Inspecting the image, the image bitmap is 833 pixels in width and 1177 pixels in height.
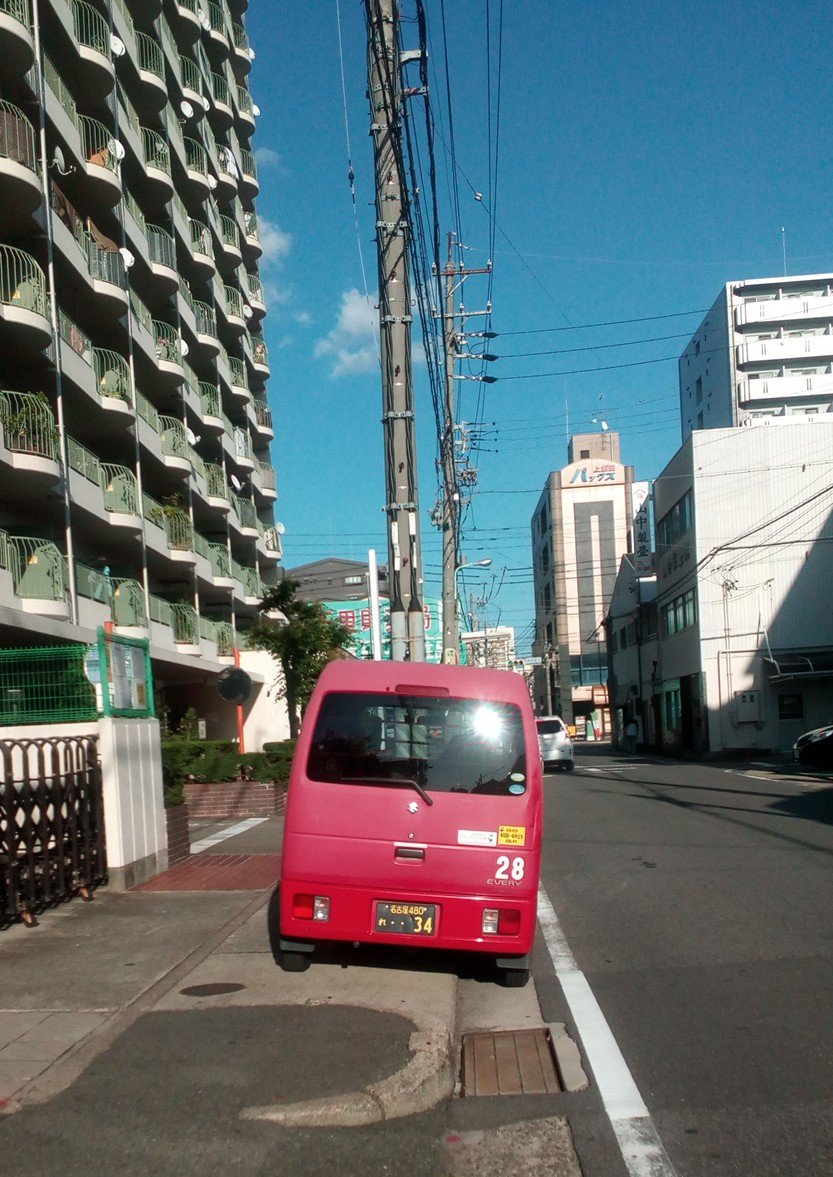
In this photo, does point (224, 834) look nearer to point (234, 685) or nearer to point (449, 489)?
point (234, 685)

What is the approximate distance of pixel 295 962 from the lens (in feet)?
24.5

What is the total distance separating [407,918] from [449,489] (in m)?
20.4

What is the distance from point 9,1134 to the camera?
4.62 metres

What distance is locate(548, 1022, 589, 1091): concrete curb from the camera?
5281 mm

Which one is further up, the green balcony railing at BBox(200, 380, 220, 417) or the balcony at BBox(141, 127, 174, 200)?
the balcony at BBox(141, 127, 174, 200)

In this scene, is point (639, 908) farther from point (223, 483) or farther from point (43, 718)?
point (223, 483)

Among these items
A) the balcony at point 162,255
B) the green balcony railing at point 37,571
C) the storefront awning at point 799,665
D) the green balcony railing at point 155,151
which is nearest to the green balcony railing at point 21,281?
the green balcony railing at point 37,571

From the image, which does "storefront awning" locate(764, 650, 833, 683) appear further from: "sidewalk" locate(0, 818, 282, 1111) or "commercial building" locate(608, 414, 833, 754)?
"sidewalk" locate(0, 818, 282, 1111)

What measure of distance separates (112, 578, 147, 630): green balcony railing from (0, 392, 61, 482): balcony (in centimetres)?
492

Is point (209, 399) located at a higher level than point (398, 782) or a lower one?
higher

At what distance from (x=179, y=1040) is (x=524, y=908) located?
7.55 feet

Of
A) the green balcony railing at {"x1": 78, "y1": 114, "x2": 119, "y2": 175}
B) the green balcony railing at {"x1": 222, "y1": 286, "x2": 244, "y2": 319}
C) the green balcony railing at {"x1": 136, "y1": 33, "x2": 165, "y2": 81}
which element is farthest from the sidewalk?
the green balcony railing at {"x1": 222, "y1": 286, "x2": 244, "y2": 319}

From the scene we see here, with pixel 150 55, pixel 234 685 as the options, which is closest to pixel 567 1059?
pixel 234 685

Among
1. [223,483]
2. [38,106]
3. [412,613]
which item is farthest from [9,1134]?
[223,483]
